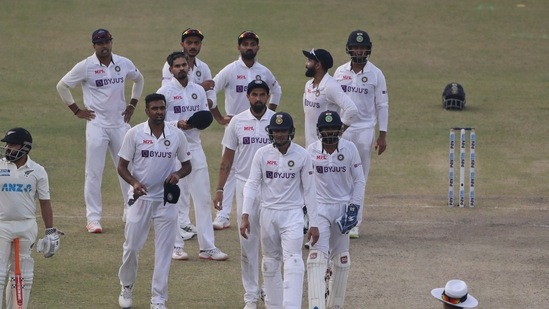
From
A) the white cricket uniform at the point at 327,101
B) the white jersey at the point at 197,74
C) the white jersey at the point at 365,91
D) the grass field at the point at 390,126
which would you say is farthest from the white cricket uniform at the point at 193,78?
the white jersey at the point at 365,91

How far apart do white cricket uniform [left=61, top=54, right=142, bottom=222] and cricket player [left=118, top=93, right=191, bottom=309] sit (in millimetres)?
3172

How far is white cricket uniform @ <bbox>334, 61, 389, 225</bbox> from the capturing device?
1548 cm

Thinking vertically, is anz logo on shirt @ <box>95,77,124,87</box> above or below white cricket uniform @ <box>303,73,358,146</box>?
above

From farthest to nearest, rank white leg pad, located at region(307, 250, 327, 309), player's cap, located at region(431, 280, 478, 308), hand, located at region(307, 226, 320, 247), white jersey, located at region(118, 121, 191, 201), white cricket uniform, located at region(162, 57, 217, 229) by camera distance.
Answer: white cricket uniform, located at region(162, 57, 217, 229)
white jersey, located at region(118, 121, 191, 201)
hand, located at region(307, 226, 320, 247)
white leg pad, located at region(307, 250, 327, 309)
player's cap, located at region(431, 280, 478, 308)

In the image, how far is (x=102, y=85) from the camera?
1584cm

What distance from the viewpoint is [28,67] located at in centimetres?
2716

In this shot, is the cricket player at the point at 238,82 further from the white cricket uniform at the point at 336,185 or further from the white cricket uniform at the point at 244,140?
the white cricket uniform at the point at 336,185

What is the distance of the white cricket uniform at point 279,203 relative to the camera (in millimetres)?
11895

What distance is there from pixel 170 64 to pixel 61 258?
2582 mm

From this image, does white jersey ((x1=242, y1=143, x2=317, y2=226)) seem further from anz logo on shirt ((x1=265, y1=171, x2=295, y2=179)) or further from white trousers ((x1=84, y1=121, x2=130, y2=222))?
white trousers ((x1=84, y1=121, x2=130, y2=222))

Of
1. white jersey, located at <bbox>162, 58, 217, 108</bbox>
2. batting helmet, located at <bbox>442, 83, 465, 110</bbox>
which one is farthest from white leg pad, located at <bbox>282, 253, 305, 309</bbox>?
batting helmet, located at <bbox>442, 83, 465, 110</bbox>

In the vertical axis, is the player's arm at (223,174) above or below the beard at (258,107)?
below

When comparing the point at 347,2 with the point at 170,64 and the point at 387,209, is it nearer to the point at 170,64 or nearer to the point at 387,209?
the point at 387,209

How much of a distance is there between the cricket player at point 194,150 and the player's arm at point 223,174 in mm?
1138
